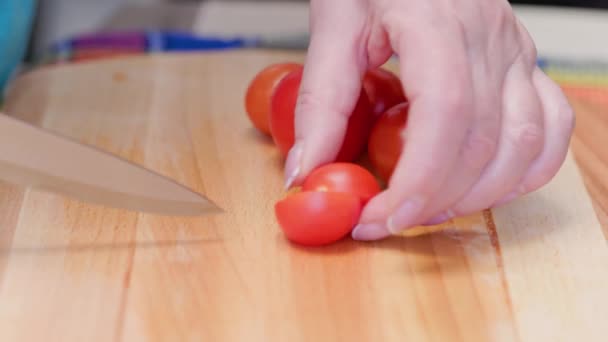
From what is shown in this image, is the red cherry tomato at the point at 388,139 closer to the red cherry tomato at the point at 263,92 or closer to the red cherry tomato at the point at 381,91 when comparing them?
the red cherry tomato at the point at 381,91

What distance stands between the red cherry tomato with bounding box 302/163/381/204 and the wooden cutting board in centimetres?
7

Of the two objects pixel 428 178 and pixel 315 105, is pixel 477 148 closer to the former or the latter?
pixel 428 178

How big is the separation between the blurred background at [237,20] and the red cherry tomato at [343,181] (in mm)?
1158

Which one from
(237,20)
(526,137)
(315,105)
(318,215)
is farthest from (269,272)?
(237,20)

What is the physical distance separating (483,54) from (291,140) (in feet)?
1.03

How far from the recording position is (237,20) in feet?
7.67

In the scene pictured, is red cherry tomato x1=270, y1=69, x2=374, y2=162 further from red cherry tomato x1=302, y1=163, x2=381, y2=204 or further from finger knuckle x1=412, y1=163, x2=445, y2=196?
finger knuckle x1=412, y1=163, x2=445, y2=196

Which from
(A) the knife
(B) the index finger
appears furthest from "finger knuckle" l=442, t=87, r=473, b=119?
(A) the knife

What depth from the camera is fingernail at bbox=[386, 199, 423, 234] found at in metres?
0.90

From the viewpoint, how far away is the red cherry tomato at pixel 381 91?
3.83 feet

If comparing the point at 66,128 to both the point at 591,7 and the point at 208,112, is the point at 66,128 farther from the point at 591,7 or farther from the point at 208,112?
the point at 591,7

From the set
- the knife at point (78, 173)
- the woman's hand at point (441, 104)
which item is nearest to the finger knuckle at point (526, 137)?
the woman's hand at point (441, 104)

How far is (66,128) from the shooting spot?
1348 mm

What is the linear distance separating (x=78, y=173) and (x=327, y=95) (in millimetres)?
313
